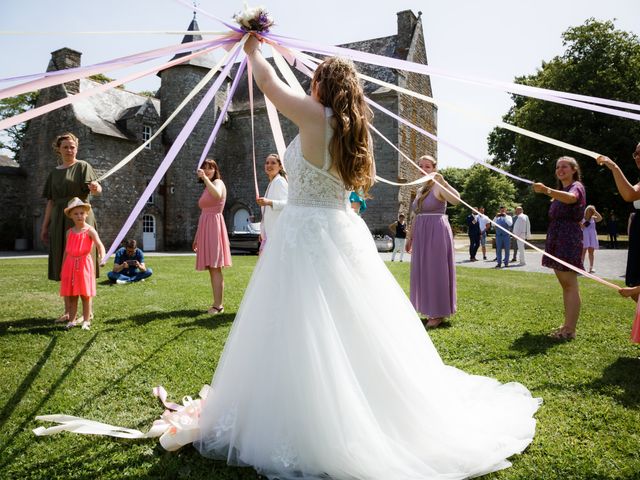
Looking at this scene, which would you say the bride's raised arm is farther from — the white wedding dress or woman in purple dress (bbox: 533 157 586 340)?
woman in purple dress (bbox: 533 157 586 340)

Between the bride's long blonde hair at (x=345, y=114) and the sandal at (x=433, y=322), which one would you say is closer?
the bride's long blonde hair at (x=345, y=114)

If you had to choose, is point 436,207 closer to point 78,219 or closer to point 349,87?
point 349,87

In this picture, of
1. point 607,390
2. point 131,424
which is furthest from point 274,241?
point 607,390

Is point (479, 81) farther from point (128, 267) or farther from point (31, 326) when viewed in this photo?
point (128, 267)

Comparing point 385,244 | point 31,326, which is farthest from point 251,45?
point 385,244

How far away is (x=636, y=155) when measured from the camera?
421 centimetres

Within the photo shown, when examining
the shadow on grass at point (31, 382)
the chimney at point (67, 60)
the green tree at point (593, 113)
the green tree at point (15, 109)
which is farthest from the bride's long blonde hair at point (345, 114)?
the green tree at point (15, 109)

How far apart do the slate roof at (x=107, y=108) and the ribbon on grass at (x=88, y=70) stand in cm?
2299

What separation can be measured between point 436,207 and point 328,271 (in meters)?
3.68

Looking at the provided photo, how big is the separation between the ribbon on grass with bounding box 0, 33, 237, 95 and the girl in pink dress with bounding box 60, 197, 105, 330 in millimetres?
2961

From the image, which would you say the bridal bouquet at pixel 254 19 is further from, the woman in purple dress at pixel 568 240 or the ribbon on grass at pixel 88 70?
the woman in purple dress at pixel 568 240

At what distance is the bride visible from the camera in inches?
89.7

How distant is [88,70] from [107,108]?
26334 mm

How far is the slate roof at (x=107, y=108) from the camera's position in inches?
928
